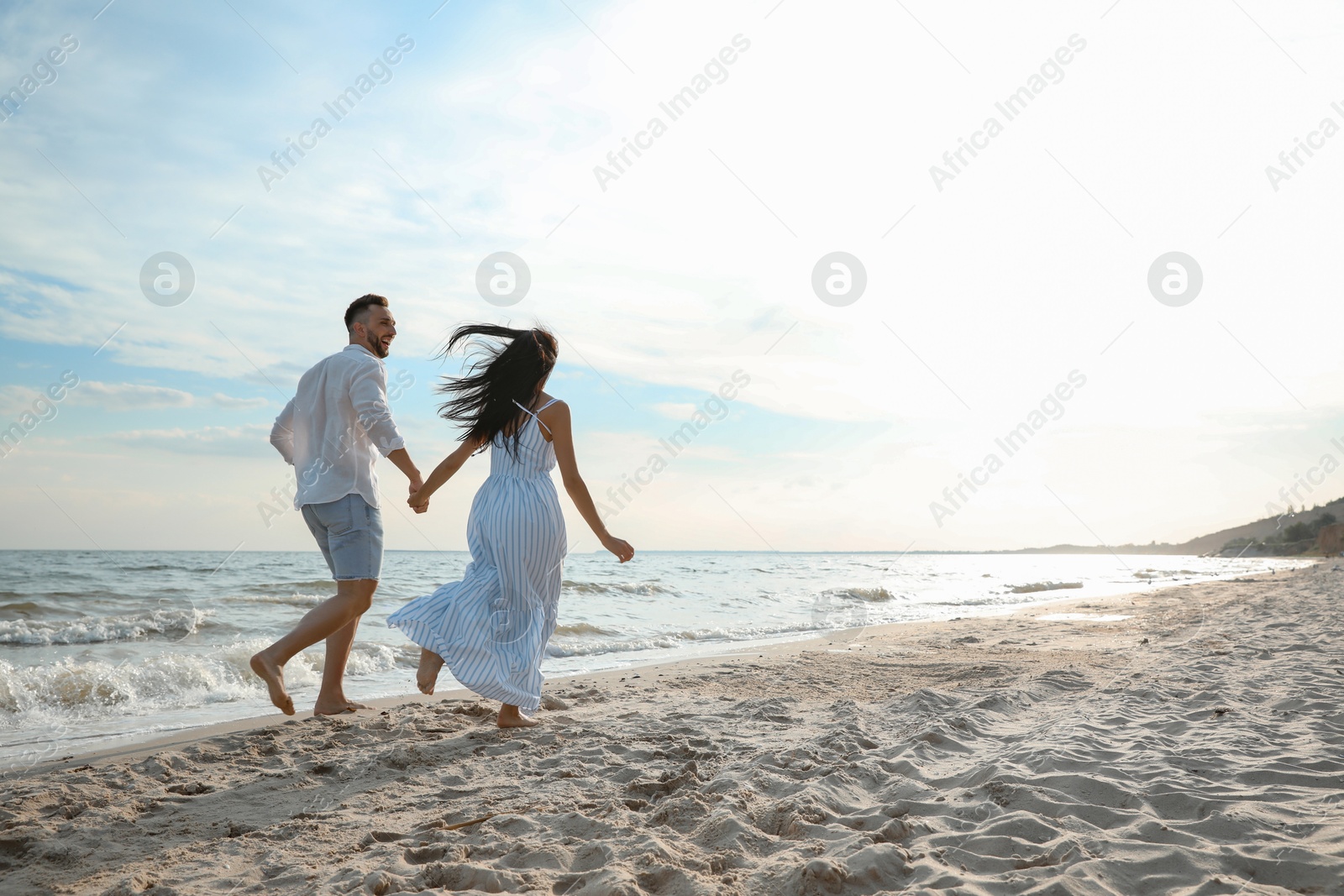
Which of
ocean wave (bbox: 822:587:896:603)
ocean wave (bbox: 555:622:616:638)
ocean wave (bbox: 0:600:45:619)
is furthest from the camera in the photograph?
ocean wave (bbox: 822:587:896:603)

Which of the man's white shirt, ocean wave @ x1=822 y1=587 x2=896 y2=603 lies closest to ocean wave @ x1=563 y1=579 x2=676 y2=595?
ocean wave @ x1=822 y1=587 x2=896 y2=603

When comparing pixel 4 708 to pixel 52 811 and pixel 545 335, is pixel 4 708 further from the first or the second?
pixel 545 335

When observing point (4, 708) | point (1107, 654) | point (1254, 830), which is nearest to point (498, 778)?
point (1254, 830)

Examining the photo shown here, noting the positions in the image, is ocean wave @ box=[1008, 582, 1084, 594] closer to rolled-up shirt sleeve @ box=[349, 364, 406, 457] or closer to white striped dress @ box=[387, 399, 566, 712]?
white striped dress @ box=[387, 399, 566, 712]

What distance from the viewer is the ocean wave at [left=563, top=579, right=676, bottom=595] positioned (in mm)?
14620

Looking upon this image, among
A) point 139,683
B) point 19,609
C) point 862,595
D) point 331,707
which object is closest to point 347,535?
point 331,707

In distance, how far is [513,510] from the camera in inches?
139

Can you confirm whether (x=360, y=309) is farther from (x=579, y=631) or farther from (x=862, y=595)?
(x=862, y=595)

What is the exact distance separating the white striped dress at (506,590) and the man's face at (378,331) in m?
0.97

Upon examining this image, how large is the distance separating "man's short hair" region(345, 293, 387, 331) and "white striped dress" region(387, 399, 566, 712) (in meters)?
1.12

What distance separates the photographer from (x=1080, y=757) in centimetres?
273

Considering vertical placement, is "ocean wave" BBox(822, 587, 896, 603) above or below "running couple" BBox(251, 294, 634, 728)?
below

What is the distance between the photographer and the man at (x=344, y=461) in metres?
3.66

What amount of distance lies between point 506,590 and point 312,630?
93 cm
